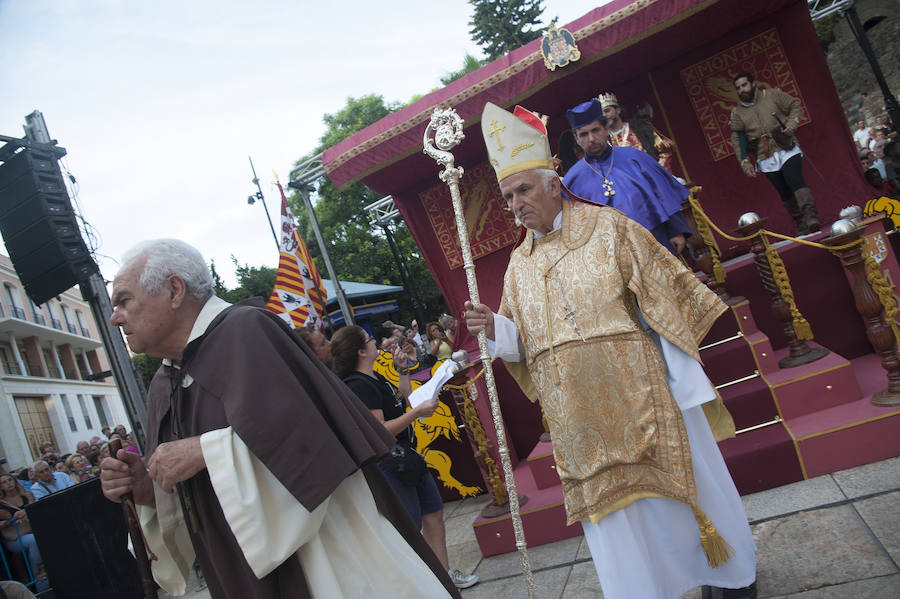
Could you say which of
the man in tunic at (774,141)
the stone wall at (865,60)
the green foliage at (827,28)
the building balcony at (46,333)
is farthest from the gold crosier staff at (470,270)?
the building balcony at (46,333)

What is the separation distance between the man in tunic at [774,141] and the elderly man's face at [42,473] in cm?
914

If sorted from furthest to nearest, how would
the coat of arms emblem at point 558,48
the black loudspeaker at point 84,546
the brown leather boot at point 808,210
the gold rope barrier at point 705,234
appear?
the coat of arms emblem at point 558,48, the brown leather boot at point 808,210, the gold rope barrier at point 705,234, the black loudspeaker at point 84,546

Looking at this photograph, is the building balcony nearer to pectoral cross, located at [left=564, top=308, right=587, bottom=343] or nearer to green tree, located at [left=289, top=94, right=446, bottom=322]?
green tree, located at [left=289, top=94, right=446, bottom=322]

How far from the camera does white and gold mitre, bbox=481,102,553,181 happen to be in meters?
2.72

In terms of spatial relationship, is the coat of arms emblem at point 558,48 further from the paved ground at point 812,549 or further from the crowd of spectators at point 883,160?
the paved ground at point 812,549

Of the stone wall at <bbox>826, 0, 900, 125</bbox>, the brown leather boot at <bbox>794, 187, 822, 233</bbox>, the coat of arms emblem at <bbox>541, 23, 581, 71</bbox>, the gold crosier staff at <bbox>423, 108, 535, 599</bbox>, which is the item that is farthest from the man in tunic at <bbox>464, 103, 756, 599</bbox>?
the stone wall at <bbox>826, 0, 900, 125</bbox>

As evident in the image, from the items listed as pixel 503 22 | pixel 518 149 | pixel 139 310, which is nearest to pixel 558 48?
pixel 518 149

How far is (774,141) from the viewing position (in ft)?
20.1

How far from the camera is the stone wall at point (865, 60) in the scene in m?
20.0

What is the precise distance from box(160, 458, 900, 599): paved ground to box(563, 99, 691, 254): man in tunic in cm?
168

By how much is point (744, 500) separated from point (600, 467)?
1730 millimetres

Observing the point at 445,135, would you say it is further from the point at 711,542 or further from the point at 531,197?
the point at 711,542

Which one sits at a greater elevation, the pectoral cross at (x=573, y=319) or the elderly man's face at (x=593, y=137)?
the elderly man's face at (x=593, y=137)

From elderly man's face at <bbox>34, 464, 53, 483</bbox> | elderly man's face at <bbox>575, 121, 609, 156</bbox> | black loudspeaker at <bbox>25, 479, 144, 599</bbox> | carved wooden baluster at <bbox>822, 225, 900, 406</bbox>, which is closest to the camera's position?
carved wooden baluster at <bbox>822, 225, 900, 406</bbox>
